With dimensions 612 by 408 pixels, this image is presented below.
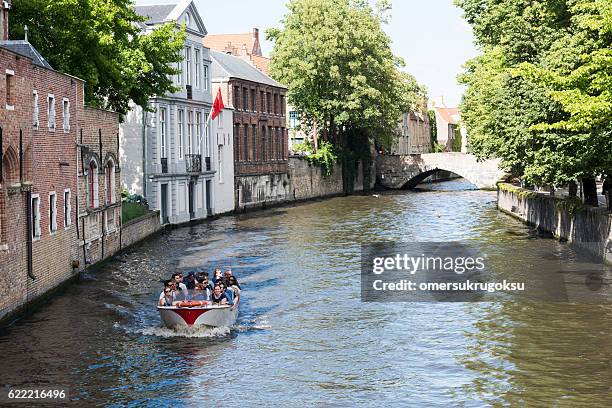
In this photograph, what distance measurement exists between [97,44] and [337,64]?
45675mm

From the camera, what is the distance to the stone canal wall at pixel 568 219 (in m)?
37.7

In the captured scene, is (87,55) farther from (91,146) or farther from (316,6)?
(316,6)

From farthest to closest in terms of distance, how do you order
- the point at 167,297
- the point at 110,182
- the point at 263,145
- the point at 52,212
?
the point at 263,145, the point at 110,182, the point at 52,212, the point at 167,297

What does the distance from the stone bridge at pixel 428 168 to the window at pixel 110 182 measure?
5999 centimetres

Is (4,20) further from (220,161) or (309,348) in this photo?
(220,161)

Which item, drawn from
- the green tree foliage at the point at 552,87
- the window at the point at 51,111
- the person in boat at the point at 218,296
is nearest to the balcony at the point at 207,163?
the green tree foliage at the point at 552,87

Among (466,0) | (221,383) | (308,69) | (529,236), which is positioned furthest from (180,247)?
(308,69)

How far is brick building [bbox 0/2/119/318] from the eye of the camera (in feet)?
85.3

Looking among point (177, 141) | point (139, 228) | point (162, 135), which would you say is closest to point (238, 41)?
point (177, 141)

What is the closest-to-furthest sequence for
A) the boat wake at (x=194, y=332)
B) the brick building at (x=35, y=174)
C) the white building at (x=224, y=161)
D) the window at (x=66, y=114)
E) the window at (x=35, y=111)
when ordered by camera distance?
the boat wake at (x=194, y=332), the brick building at (x=35, y=174), the window at (x=35, y=111), the window at (x=66, y=114), the white building at (x=224, y=161)

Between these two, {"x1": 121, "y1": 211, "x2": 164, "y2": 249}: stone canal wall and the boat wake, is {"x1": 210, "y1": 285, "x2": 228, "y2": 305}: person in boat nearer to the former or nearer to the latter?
the boat wake

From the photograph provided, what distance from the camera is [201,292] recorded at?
27.2 metres

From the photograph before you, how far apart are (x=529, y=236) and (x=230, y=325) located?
26225mm

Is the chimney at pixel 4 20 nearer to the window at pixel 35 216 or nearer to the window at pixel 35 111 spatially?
the window at pixel 35 111
